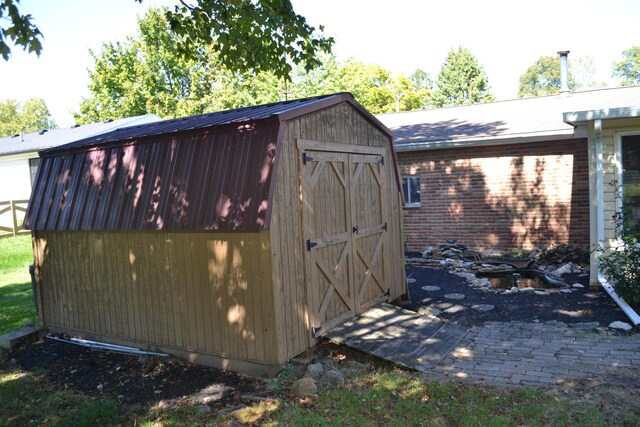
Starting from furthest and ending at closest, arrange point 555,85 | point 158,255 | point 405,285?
point 555,85, point 405,285, point 158,255

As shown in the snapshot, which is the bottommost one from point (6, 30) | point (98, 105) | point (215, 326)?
point (215, 326)

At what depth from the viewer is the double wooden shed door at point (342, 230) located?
6.25 metres

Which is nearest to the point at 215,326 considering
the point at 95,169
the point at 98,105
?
the point at 95,169

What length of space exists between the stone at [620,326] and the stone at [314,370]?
3920 millimetres

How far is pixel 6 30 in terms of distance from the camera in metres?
5.15

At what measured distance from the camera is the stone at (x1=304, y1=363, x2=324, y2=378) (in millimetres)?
5449

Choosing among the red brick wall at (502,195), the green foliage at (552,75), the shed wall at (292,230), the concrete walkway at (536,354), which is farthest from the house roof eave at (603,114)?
the green foliage at (552,75)

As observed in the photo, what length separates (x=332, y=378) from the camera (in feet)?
17.2

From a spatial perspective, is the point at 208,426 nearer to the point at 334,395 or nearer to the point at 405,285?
the point at 334,395

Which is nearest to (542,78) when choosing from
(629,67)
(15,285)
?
(629,67)

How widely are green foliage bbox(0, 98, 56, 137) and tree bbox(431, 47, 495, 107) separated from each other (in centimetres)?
5419

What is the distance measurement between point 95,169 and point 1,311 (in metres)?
4.18

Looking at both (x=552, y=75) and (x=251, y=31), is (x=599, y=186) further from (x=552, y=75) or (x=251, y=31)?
(x=552, y=75)

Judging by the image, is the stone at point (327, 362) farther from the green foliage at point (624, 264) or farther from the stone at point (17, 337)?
the stone at point (17, 337)
